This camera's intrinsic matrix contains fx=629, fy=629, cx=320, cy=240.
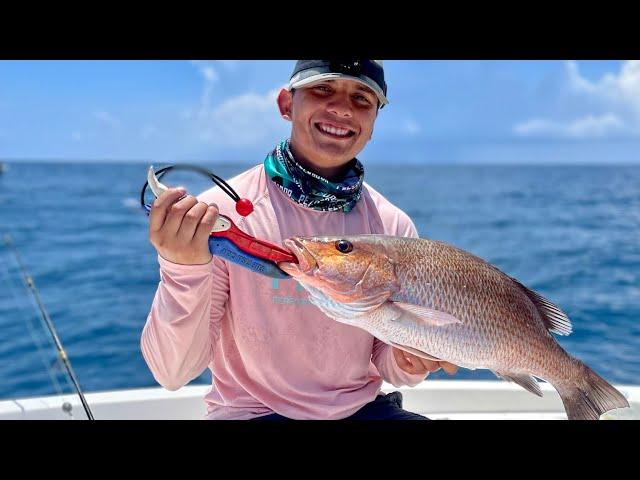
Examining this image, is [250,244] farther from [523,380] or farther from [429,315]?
[523,380]

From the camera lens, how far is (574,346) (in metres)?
7.76

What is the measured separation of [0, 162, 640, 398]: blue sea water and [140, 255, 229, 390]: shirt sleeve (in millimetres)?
397

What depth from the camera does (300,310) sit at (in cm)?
197

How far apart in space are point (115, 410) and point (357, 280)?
1.83 meters

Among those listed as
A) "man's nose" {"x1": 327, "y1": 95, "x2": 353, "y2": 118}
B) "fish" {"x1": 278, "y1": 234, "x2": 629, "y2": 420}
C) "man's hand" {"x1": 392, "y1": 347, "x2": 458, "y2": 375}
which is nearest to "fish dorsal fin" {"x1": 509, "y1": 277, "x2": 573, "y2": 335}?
"fish" {"x1": 278, "y1": 234, "x2": 629, "y2": 420}

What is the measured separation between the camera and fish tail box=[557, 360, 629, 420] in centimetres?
174

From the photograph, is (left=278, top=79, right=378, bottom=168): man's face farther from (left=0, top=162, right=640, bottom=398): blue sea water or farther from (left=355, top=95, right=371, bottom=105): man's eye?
(left=0, top=162, right=640, bottom=398): blue sea water

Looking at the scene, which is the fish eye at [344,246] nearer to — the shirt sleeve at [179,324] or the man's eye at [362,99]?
the shirt sleeve at [179,324]

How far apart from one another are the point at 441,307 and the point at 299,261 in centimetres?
39

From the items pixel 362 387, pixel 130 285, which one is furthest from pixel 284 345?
pixel 130 285

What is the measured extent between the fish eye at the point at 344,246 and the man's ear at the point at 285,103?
2.11 feet

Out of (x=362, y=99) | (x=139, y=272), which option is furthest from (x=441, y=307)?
(x=139, y=272)

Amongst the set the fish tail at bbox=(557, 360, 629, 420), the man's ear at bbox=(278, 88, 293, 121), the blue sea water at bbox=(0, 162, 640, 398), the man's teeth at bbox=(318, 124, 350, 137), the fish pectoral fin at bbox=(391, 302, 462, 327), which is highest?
the blue sea water at bbox=(0, 162, 640, 398)

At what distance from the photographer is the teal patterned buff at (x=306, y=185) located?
2061 millimetres
